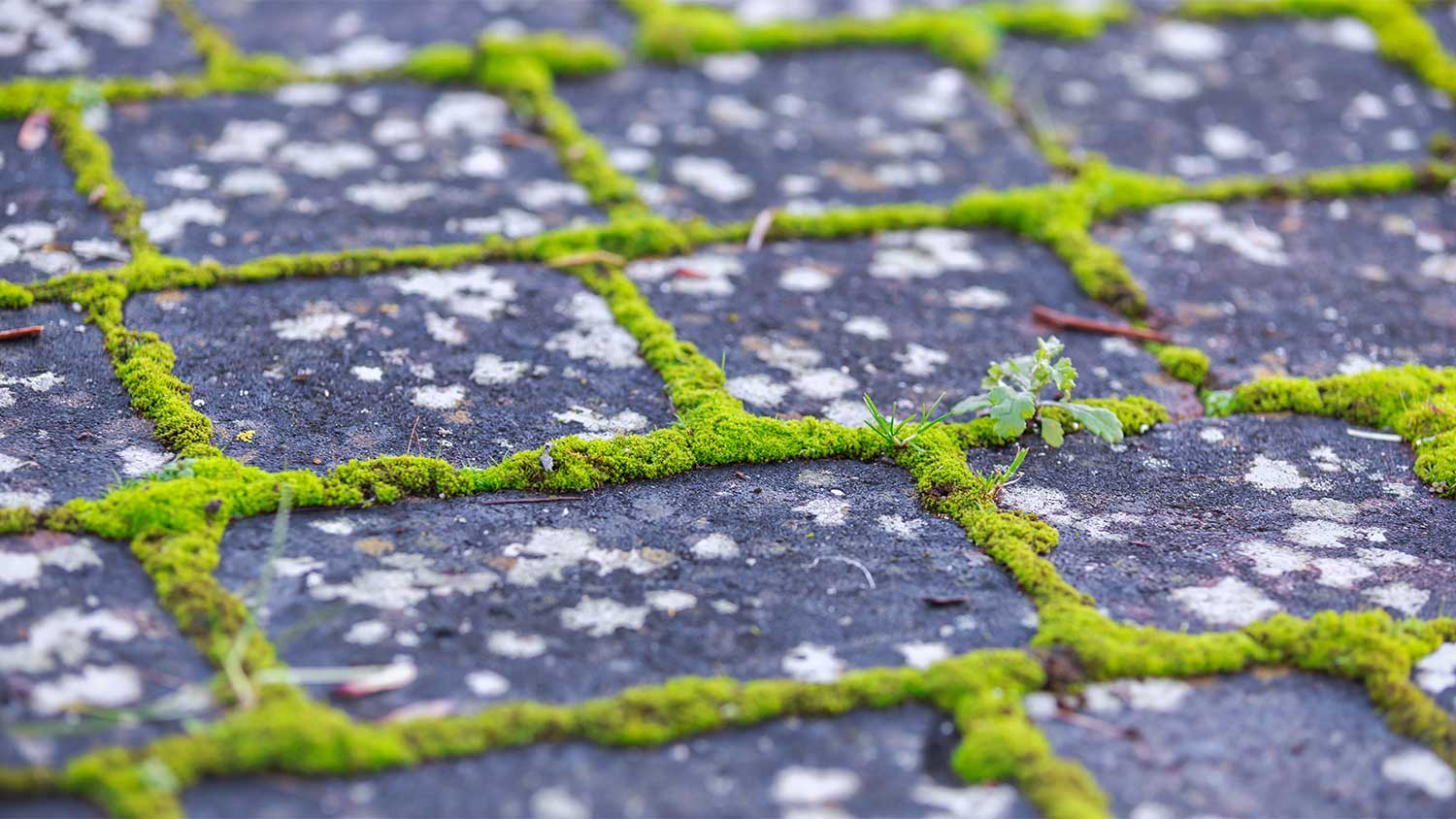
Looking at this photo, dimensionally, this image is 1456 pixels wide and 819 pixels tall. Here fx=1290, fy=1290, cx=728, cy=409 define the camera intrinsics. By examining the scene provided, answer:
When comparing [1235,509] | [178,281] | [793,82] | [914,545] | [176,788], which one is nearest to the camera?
[176,788]

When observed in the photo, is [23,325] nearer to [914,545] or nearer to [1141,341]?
[914,545]

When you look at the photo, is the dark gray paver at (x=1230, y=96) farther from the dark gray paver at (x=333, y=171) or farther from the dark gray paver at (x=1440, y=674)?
the dark gray paver at (x=1440, y=674)

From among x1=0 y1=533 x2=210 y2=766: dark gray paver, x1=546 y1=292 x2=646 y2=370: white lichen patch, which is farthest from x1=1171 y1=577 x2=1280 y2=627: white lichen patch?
x1=0 y1=533 x2=210 y2=766: dark gray paver

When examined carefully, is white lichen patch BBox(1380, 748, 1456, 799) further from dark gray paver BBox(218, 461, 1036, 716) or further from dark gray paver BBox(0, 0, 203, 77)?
dark gray paver BBox(0, 0, 203, 77)

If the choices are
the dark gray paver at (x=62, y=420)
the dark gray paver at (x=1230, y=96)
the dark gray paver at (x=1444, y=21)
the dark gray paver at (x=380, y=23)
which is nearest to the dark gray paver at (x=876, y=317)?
the dark gray paver at (x=1230, y=96)

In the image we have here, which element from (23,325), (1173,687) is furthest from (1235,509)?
(23,325)

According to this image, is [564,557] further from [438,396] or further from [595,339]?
[595,339]
